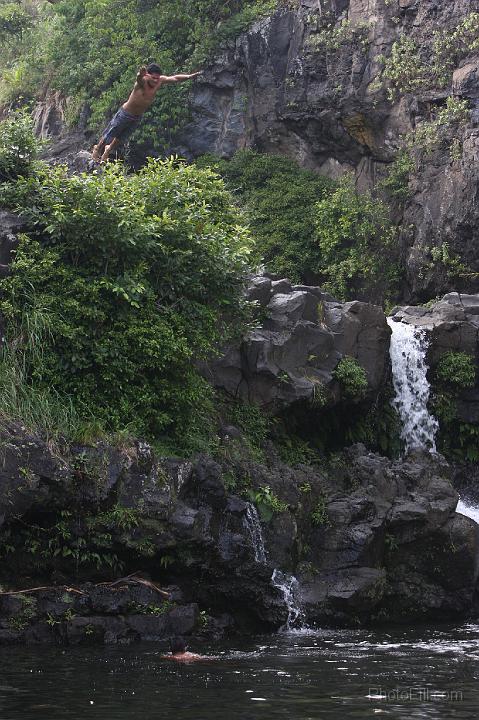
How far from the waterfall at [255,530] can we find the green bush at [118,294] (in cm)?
150

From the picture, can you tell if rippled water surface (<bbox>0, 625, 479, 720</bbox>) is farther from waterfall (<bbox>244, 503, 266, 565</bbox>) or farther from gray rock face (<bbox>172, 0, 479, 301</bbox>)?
gray rock face (<bbox>172, 0, 479, 301</bbox>)

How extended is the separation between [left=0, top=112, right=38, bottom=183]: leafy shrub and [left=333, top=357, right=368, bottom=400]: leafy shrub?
22.3 feet

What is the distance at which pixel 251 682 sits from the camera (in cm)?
925

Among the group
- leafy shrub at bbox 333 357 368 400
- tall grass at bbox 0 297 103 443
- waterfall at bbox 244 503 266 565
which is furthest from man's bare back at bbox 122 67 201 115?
waterfall at bbox 244 503 266 565

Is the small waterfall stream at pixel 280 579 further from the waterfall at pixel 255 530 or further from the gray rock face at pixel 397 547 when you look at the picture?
the gray rock face at pixel 397 547

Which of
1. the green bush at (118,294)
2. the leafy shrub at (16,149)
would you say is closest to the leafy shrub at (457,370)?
the green bush at (118,294)

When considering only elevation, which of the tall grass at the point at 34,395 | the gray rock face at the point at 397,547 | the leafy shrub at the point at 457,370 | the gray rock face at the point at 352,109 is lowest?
the gray rock face at the point at 397,547

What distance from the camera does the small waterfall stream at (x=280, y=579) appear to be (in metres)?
13.7

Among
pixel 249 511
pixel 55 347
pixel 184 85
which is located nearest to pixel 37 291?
pixel 55 347

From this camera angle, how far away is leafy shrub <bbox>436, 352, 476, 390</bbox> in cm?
2012

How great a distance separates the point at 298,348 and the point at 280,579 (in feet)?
16.8

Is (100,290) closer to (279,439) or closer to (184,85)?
(279,439)

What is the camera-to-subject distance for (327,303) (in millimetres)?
19469

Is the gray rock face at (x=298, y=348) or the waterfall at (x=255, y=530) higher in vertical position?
the gray rock face at (x=298, y=348)
